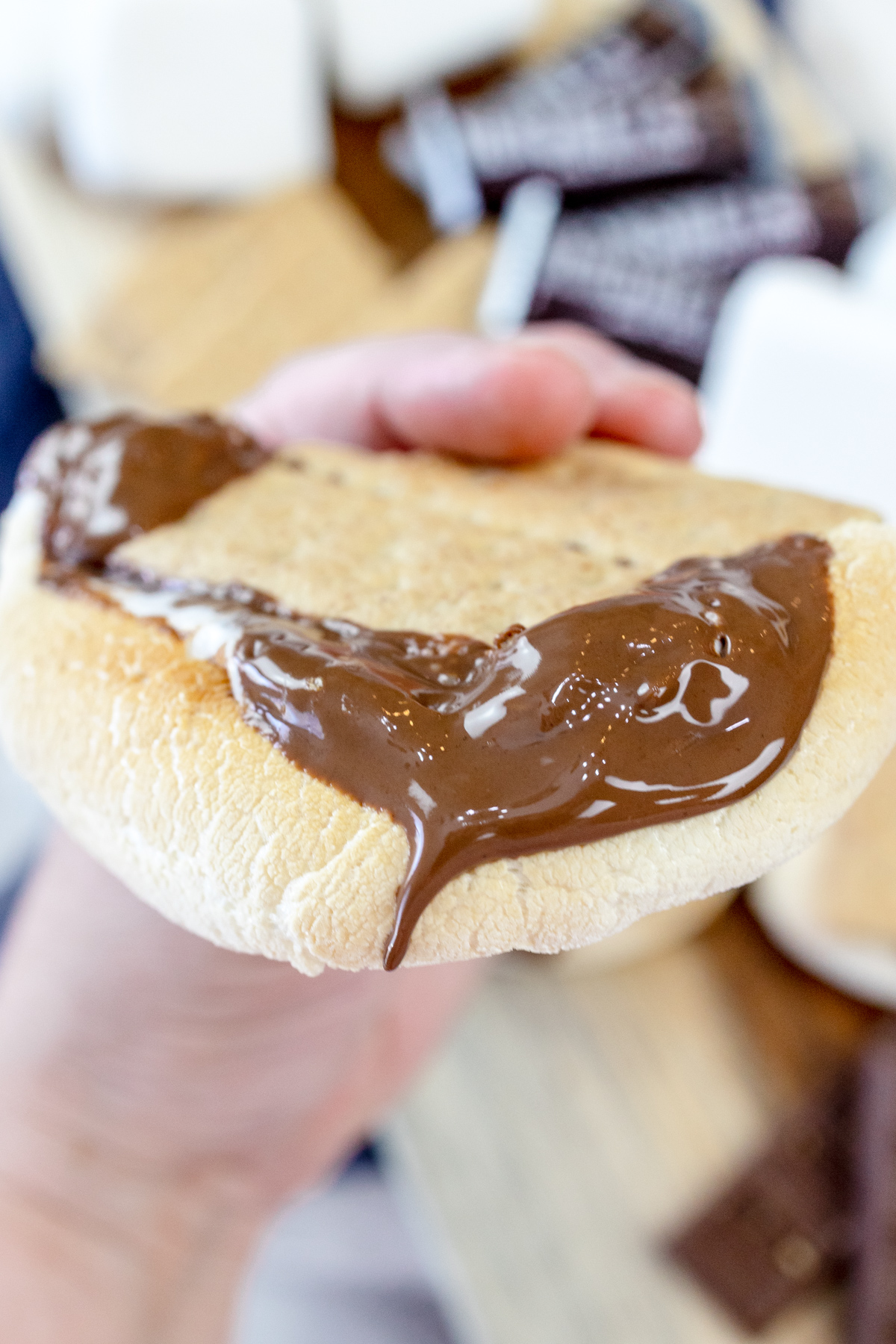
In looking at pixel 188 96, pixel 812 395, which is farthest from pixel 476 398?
pixel 188 96

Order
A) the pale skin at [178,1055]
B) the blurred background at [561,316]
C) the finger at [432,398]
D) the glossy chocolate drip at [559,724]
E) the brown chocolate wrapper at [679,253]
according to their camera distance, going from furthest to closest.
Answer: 1. the brown chocolate wrapper at [679,253]
2. the blurred background at [561,316]
3. the pale skin at [178,1055]
4. the finger at [432,398]
5. the glossy chocolate drip at [559,724]

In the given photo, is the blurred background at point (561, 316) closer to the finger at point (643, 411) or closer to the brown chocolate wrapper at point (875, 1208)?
the brown chocolate wrapper at point (875, 1208)

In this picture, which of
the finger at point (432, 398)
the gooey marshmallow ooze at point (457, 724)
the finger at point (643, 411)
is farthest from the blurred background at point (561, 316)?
the gooey marshmallow ooze at point (457, 724)

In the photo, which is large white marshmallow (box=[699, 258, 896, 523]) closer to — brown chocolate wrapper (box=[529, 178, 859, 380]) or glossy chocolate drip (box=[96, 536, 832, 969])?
brown chocolate wrapper (box=[529, 178, 859, 380])

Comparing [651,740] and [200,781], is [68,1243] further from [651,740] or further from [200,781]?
[651,740]

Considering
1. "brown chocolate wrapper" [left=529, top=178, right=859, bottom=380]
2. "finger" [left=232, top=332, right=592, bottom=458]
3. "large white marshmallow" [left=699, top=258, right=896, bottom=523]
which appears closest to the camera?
"finger" [left=232, top=332, right=592, bottom=458]

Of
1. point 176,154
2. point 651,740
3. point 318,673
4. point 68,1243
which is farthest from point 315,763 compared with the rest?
point 176,154

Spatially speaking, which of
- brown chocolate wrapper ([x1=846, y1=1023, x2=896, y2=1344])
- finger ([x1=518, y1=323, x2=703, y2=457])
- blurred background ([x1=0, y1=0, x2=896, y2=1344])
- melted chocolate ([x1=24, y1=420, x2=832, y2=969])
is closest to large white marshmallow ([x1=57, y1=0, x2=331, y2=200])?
blurred background ([x1=0, y1=0, x2=896, y2=1344])
